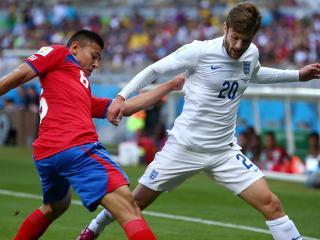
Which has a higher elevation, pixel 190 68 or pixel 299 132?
pixel 190 68

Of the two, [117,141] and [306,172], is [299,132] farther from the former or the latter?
[117,141]

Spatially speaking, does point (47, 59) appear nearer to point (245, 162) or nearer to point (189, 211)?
point (245, 162)

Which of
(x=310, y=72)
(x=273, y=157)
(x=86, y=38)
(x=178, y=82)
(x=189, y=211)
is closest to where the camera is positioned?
(x=86, y=38)

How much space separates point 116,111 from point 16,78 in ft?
2.85

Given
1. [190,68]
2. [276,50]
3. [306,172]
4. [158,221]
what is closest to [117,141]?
[276,50]

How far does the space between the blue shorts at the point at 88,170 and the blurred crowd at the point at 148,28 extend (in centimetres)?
2090

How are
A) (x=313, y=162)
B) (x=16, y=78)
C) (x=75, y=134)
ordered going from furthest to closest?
(x=313, y=162) < (x=75, y=134) < (x=16, y=78)

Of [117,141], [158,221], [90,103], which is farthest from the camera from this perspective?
[117,141]

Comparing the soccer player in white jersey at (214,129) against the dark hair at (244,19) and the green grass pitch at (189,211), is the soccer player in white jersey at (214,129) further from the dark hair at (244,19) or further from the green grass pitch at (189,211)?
the green grass pitch at (189,211)

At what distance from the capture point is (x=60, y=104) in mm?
7922

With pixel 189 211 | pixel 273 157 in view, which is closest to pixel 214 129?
pixel 189 211

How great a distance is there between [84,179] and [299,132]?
14743 mm

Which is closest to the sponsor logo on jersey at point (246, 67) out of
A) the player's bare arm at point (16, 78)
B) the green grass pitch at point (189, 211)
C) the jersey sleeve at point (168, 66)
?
the jersey sleeve at point (168, 66)

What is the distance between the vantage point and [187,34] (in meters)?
34.2
